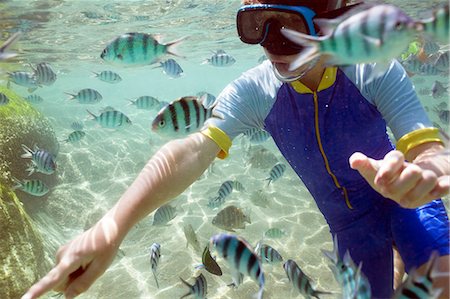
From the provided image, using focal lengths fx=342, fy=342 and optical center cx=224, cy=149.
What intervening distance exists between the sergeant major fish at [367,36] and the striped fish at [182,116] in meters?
1.43

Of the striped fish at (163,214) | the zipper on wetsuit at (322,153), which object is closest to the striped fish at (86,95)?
the striped fish at (163,214)

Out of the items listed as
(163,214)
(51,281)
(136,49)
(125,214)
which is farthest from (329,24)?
(163,214)

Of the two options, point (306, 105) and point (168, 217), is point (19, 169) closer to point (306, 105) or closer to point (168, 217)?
point (168, 217)

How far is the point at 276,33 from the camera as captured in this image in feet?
8.46

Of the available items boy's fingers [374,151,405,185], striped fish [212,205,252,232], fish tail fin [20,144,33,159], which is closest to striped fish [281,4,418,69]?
boy's fingers [374,151,405,185]

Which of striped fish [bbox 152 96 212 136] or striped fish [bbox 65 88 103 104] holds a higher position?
striped fish [bbox 152 96 212 136]

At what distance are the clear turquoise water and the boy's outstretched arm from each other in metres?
3.74

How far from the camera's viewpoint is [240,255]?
87.7 inches

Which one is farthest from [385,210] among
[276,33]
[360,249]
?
[276,33]

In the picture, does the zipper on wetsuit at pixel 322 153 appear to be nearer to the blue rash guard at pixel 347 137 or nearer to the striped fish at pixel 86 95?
the blue rash guard at pixel 347 137

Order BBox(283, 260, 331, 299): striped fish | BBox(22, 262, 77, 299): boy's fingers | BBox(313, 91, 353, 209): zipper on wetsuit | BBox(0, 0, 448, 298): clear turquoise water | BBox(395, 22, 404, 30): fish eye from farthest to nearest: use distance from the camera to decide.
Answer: BBox(0, 0, 448, 298): clear turquoise water < BBox(313, 91, 353, 209): zipper on wetsuit < BBox(283, 260, 331, 299): striped fish < BBox(22, 262, 77, 299): boy's fingers < BBox(395, 22, 404, 30): fish eye

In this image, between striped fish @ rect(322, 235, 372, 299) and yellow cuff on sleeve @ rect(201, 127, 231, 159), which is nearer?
striped fish @ rect(322, 235, 372, 299)

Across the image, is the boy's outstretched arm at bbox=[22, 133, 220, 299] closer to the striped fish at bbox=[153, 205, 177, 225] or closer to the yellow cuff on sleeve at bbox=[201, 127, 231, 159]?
the yellow cuff on sleeve at bbox=[201, 127, 231, 159]

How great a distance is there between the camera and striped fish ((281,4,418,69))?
1.45 meters
